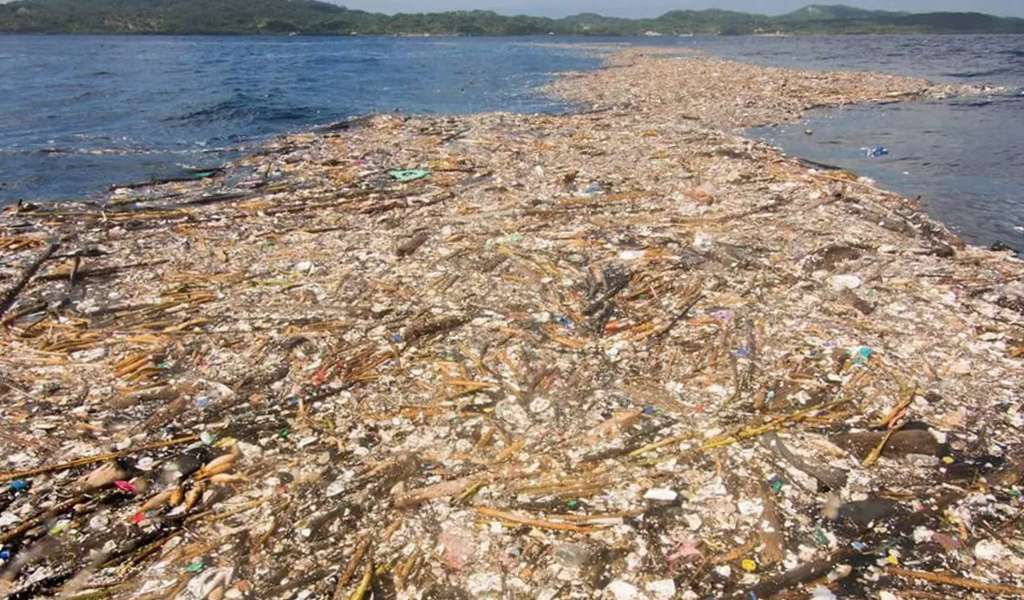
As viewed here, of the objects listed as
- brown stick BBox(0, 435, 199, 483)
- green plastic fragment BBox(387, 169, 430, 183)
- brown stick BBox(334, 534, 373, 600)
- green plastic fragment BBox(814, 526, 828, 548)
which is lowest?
brown stick BBox(334, 534, 373, 600)

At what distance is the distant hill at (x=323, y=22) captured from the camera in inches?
4242

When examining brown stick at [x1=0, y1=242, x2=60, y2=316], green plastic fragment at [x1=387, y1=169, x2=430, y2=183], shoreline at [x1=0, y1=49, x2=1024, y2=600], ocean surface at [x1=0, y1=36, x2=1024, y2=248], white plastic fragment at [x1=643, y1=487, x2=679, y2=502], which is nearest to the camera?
shoreline at [x1=0, y1=49, x2=1024, y2=600]

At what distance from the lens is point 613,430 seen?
495 centimetres

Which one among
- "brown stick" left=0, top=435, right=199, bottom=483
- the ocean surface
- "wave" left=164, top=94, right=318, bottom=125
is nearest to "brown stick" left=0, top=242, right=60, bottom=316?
"brown stick" left=0, top=435, right=199, bottom=483

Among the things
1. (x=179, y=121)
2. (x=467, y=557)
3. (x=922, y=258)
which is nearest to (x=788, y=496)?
(x=467, y=557)

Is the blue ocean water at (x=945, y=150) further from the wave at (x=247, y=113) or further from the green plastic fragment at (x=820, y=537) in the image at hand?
the wave at (x=247, y=113)

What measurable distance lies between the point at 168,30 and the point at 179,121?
115m

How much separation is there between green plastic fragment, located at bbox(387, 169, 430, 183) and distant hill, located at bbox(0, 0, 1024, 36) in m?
125

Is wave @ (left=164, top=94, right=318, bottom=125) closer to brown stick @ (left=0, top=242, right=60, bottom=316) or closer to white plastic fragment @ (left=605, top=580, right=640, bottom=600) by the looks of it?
brown stick @ (left=0, top=242, right=60, bottom=316)

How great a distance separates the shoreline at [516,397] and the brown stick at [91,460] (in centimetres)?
3

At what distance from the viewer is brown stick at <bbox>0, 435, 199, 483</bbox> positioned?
443 centimetres

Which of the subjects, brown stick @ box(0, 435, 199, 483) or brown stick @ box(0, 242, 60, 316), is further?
brown stick @ box(0, 242, 60, 316)

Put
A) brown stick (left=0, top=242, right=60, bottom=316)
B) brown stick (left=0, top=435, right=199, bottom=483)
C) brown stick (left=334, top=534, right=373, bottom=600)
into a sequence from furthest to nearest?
1. brown stick (left=0, top=242, right=60, bottom=316)
2. brown stick (left=0, top=435, right=199, bottom=483)
3. brown stick (left=334, top=534, right=373, bottom=600)

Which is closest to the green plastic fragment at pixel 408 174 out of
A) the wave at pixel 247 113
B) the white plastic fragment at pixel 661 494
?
the white plastic fragment at pixel 661 494
